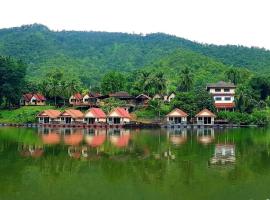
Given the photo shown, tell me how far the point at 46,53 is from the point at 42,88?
48.6 m

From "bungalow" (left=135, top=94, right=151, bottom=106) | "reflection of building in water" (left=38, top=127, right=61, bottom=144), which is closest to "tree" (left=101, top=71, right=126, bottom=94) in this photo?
"bungalow" (left=135, top=94, right=151, bottom=106)

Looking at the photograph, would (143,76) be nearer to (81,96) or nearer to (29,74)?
(81,96)

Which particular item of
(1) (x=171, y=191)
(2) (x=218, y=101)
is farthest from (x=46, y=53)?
(1) (x=171, y=191)

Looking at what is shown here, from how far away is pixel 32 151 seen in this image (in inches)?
1212

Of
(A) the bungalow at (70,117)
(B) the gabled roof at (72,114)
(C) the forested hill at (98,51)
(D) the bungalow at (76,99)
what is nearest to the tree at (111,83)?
(D) the bungalow at (76,99)

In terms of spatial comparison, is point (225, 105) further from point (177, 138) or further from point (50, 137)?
point (50, 137)

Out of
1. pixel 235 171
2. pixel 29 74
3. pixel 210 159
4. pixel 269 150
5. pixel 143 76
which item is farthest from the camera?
pixel 29 74

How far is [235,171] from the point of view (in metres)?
22.1

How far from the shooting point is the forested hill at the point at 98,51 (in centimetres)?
12106

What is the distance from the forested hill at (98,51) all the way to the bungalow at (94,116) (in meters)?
48.5

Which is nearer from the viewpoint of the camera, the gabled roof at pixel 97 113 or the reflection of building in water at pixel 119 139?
the reflection of building in water at pixel 119 139

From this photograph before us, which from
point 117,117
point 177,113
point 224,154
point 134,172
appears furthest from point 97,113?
point 134,172

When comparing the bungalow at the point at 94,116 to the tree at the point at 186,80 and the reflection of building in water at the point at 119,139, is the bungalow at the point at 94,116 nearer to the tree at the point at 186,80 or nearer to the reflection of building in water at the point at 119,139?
the reflection of building in water at the point at 119,139

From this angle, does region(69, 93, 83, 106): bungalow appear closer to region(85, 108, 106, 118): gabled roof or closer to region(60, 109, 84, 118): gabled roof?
region(60, 109, 84, 118): gabled roof
